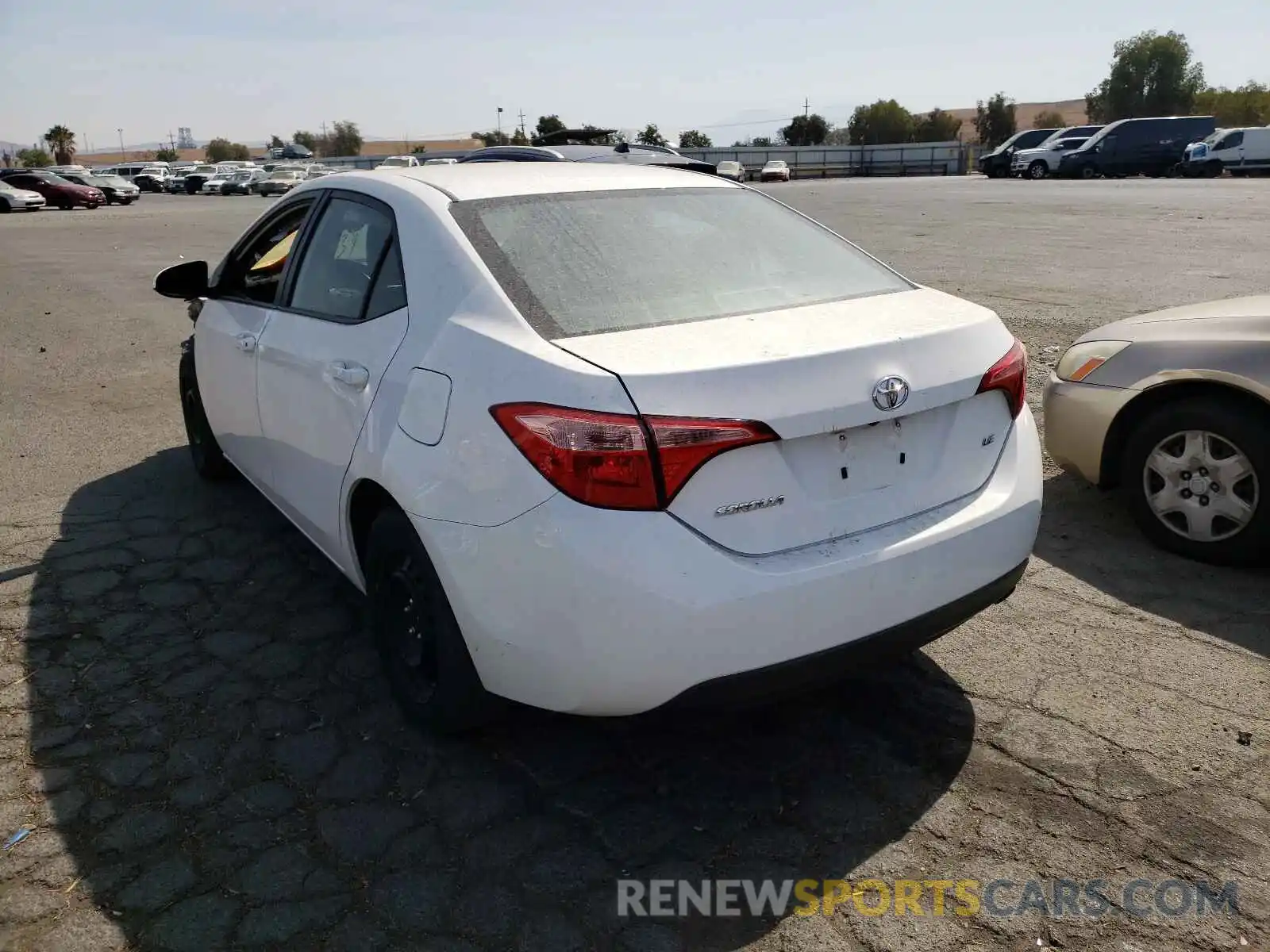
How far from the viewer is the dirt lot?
2439mm

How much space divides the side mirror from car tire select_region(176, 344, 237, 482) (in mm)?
523

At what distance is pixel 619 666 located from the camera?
8.04ft

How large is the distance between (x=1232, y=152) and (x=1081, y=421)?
4084 cm

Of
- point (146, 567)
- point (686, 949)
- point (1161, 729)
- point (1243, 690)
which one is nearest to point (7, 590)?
point (146, 567)

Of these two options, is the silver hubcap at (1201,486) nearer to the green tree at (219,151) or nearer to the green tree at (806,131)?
the green tree at (806,131)

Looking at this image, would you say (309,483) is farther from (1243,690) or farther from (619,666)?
(1243,690)

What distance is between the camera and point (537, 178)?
354 centimetres

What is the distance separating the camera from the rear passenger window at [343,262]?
3344 millimetres

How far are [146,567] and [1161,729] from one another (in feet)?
13.2

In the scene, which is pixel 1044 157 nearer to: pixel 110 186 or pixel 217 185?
pixel 110 186

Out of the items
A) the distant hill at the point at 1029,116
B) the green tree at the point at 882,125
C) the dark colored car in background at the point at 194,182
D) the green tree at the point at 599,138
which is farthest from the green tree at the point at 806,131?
the green tree at the point at 599,138

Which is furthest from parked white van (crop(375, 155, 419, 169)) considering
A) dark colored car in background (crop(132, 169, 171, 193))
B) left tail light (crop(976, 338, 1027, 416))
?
dark colored car in background (crop(132, 169, 171, 193))

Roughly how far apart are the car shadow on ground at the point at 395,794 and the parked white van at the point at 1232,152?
4202 centimetres

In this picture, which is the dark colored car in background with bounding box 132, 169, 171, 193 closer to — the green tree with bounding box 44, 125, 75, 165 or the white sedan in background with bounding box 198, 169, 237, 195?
the white sedan in background with bounding box 198, 169, 237, 195
